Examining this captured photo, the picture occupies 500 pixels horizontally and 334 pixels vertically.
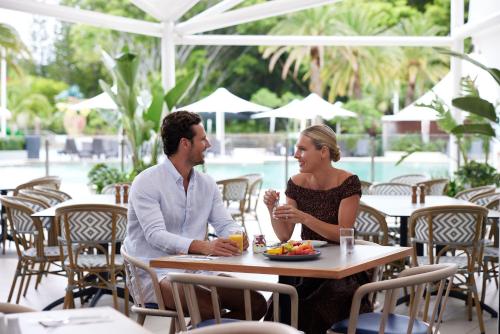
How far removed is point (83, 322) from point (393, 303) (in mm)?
2170

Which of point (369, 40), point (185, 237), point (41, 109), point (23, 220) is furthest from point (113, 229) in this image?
point (41, 109)

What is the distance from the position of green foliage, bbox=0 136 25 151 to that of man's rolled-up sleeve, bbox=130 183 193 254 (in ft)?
78.3

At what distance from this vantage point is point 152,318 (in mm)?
7027

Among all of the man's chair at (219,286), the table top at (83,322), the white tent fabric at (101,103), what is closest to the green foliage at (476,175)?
the white tent fabric at (101,103)

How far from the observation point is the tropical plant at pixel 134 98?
11.3m

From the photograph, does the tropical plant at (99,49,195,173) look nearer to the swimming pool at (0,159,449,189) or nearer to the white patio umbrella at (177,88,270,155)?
the white patio umbrella at (177,88,270,155)

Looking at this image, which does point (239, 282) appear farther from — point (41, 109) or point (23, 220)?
point (41, 109)

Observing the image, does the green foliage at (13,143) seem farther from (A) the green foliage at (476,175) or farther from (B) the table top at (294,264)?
(B) the table top at (294,264)

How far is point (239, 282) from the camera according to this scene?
12.4 feet

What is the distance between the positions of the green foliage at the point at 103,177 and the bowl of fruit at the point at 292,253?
7.89m

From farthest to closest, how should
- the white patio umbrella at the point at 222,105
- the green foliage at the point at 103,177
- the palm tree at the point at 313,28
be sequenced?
the palm tree at the point at 313,28, the white patio umbrella at the point at 222,105, the green foliage at the point at 103,177

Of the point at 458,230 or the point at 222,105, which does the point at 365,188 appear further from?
the point at 222,105

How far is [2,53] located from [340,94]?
13.7 metres

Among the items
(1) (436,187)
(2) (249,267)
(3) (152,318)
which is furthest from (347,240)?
(1) (436,187)
